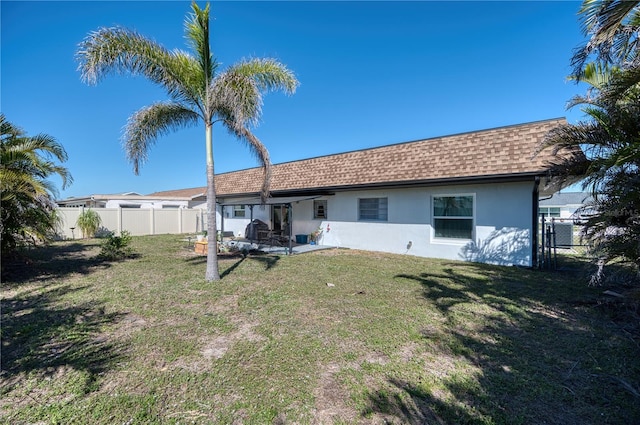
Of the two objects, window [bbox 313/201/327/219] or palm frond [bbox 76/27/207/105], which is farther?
window [bbox 313/201/327/219]

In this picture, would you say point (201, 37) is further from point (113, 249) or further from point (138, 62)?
point (113, 249)

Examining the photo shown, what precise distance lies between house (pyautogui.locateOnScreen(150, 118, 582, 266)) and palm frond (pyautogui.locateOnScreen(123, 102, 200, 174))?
570 centimetres

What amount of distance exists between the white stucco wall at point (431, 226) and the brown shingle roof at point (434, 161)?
0.72m

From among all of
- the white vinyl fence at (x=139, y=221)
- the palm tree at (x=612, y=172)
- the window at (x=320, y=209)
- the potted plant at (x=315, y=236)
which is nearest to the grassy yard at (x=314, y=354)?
the palm tree at (x=612, y=172)

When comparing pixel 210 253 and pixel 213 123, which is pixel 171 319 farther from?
pixel 213 123

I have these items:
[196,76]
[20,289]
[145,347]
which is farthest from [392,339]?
[20,289]

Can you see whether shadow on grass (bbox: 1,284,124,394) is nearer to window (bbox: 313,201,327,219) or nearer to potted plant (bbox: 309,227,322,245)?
potted plant (bbox: 309,227,322,245)

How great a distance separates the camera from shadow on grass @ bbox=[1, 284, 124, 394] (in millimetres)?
3463

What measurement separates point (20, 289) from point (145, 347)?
18.0ft

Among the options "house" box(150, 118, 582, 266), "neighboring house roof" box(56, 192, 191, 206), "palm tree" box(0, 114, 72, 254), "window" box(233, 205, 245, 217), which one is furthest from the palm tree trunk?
"neighboring house roof" box(56, 192, 191, 206)

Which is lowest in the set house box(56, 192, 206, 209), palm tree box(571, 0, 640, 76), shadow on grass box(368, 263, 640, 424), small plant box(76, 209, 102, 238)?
shadow on grass box(368, 263, 640, 424)

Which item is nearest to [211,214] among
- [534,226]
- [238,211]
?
[534,226]

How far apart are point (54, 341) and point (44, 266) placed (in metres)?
7.46

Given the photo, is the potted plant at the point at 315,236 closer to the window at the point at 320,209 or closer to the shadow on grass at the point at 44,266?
the window at the point at 320,209
